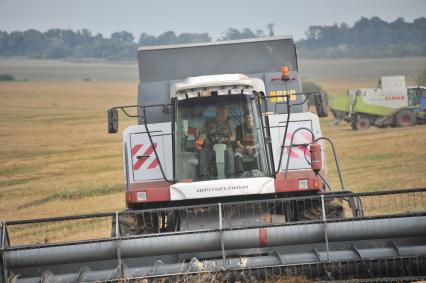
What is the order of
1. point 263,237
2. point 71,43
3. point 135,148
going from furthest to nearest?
point 71,43 → point 135,148 → point 263,237

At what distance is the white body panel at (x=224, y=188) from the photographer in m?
9.42

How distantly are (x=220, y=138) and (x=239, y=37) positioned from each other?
106159 mm

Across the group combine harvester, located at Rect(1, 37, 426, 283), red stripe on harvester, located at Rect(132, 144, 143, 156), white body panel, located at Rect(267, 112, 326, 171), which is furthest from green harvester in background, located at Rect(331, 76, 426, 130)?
red stripe on harvester, located at Rect(132, 144, 143, 156)

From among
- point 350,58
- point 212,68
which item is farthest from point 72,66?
point 212,68

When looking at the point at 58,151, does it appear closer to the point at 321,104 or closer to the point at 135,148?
the point at 135,148

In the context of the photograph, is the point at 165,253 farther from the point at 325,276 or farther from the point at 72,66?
the point at 72,66

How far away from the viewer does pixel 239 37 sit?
11500 cm

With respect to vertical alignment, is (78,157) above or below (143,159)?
below

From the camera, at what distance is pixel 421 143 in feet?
96.4

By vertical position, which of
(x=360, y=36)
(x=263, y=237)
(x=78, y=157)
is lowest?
(x=78, y=157)

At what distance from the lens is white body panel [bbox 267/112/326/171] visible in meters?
10.6

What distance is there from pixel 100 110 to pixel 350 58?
49.2m

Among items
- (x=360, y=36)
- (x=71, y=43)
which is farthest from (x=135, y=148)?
(x=71, y=43)

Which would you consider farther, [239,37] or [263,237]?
[239,37]
